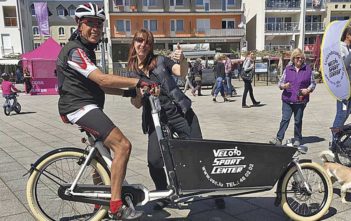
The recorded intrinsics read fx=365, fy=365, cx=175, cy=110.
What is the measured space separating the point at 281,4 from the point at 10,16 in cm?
3141

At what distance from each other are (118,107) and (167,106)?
32.6 ft

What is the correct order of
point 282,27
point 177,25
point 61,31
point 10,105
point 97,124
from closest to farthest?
point 97,124
point 10,105
point 282,27
point 177,25
point 61,31

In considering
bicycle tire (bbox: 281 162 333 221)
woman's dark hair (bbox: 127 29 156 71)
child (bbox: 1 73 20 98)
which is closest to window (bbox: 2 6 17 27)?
child (bbox: 1 73 20 98)

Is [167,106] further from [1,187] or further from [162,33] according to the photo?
[162,33]

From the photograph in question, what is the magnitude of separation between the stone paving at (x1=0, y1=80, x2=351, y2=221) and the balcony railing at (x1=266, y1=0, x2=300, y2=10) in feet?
114

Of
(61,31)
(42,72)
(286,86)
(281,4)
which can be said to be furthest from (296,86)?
(61,31)

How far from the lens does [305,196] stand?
349 centimetres

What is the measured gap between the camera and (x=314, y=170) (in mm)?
3531

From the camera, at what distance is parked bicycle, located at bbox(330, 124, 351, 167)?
4.75 metres

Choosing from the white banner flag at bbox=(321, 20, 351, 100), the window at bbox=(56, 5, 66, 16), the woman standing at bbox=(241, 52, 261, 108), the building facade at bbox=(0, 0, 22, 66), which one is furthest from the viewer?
the window at bbox=(56, 5, 66, 16)

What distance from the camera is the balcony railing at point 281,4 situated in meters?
45.7

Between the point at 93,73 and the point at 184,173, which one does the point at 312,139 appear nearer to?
the point at 184,173

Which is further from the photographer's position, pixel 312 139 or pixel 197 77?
pixel 197 77

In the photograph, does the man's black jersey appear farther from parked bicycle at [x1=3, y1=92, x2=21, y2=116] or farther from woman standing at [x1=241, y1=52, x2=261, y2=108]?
parked bicycle at [x1=3, y1=92, x2=21, y2=116]
